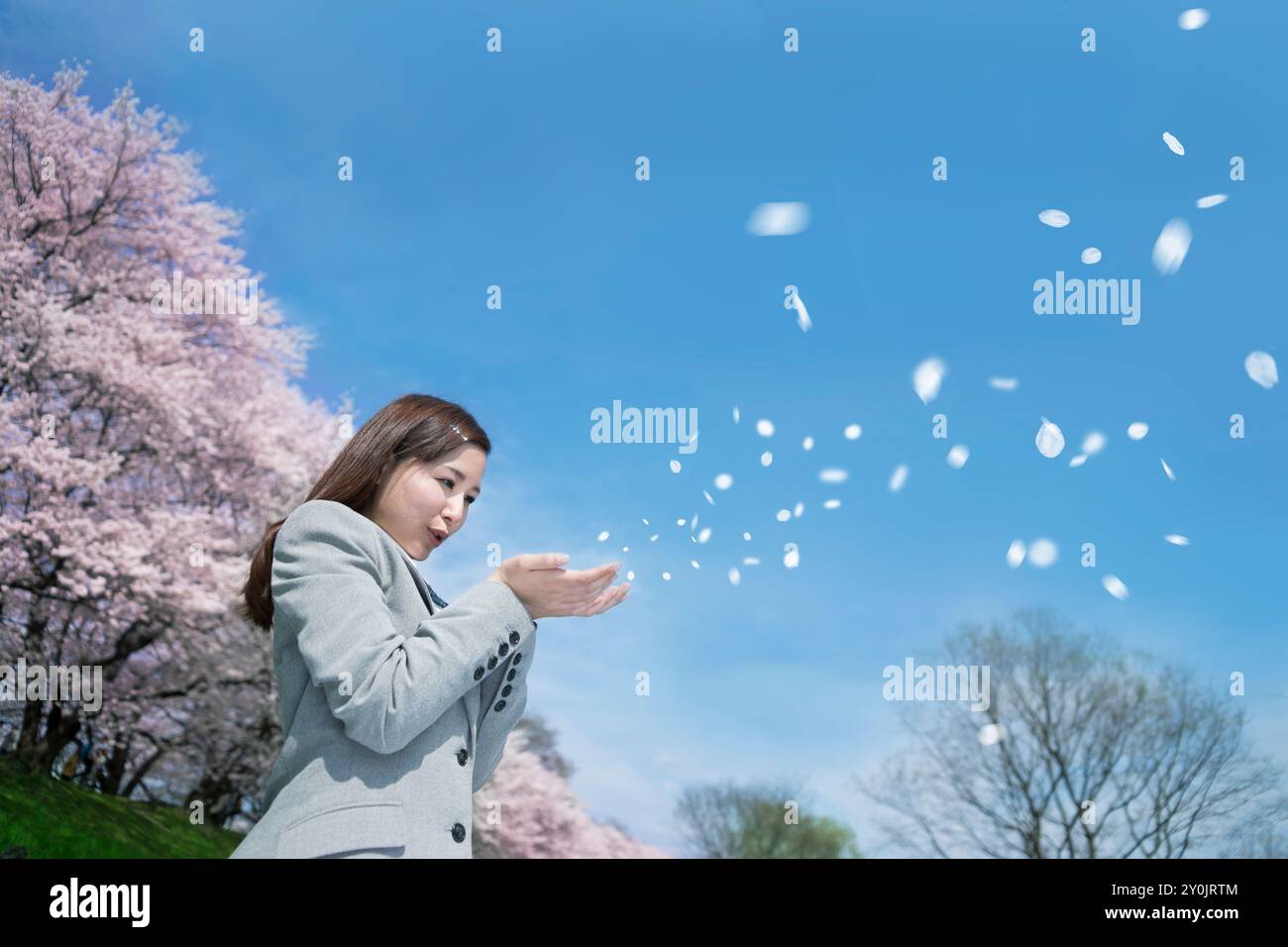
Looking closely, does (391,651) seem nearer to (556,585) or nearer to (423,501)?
(556,585)

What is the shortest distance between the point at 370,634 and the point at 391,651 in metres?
0.05

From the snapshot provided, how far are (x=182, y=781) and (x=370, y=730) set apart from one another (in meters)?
10.7

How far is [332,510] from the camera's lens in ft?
5.63

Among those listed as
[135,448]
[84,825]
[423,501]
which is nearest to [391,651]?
[423,501]

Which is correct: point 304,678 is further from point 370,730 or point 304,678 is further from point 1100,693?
point 1100,693

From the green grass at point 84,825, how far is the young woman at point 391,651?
7.50 metres

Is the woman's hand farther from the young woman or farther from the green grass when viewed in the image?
the green grass

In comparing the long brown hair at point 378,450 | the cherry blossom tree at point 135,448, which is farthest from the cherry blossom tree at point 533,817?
the long brown hair at point 378,450

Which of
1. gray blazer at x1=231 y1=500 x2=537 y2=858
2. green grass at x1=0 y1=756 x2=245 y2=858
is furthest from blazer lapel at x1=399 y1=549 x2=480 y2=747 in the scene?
green grass at x1=0 y1=756 x2=245 y2=858

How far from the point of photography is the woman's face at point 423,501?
6.08 ft

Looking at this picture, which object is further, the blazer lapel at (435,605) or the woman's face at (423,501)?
the woman's face at (423,501)

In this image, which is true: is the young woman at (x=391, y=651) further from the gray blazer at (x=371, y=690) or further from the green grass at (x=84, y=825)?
the green grass at (x=84, y=825)

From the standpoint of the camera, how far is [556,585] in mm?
1666
